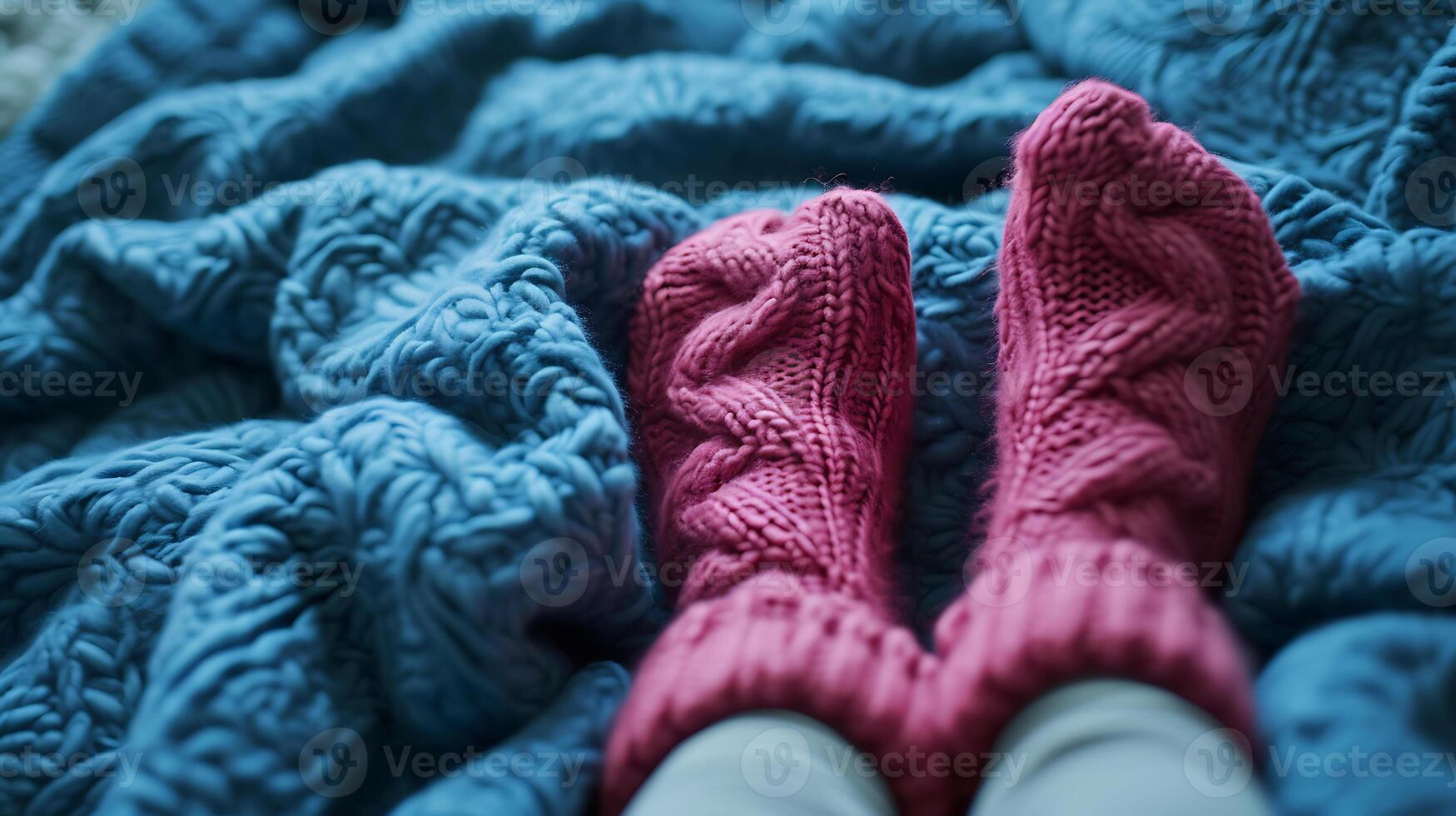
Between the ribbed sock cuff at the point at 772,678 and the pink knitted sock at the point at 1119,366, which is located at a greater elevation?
the pink knitted sock at the point at 1119,366

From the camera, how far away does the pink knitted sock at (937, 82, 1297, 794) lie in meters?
0.41

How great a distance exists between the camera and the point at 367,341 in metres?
0.58

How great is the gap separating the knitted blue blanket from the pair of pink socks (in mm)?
40

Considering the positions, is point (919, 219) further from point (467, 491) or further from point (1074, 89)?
point (467, 491)

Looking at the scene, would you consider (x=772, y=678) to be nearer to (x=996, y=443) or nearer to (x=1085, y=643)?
(x=1085, y=643)

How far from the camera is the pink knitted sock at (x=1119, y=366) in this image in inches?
16.2

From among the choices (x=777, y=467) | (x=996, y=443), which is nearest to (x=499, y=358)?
(x=777, y=467)

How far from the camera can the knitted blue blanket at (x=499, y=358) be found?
42 cm

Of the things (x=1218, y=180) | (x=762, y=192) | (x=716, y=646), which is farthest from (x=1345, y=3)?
(x=716, y=646)

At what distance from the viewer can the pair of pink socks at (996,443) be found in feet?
1.26

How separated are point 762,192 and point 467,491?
0.41 meters

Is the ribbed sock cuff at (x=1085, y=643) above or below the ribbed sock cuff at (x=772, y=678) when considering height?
above

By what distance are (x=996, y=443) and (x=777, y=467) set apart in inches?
5.8

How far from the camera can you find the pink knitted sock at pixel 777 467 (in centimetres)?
39
